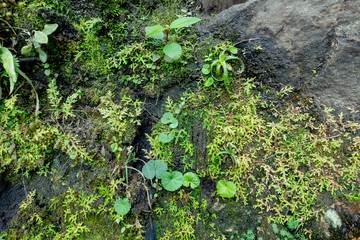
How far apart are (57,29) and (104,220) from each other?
→ 224 cm

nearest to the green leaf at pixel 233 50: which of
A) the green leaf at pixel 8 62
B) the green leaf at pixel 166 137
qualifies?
the green leaf at pixel 166 137

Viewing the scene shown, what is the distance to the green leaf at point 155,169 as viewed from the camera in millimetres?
2227

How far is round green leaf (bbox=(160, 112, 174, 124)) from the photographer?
233cm

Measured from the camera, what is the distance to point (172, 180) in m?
2.19

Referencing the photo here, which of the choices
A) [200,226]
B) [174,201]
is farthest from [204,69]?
[200,226]

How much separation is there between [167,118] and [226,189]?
0.99 meters

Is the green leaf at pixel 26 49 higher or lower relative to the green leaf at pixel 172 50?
higher

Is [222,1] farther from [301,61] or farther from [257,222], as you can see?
[257,222]

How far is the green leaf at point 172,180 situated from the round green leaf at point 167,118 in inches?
22.4

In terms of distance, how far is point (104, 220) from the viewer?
7.16 feet

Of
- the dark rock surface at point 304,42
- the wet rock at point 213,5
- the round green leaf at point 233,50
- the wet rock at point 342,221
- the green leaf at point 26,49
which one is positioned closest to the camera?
the wet rock at point 342,221

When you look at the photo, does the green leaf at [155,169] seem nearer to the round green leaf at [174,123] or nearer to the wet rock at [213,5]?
the round green leaf at [174,123]

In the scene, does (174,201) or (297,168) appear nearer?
(297,168)

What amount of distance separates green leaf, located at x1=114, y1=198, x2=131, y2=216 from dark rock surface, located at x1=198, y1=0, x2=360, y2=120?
6.54ft
